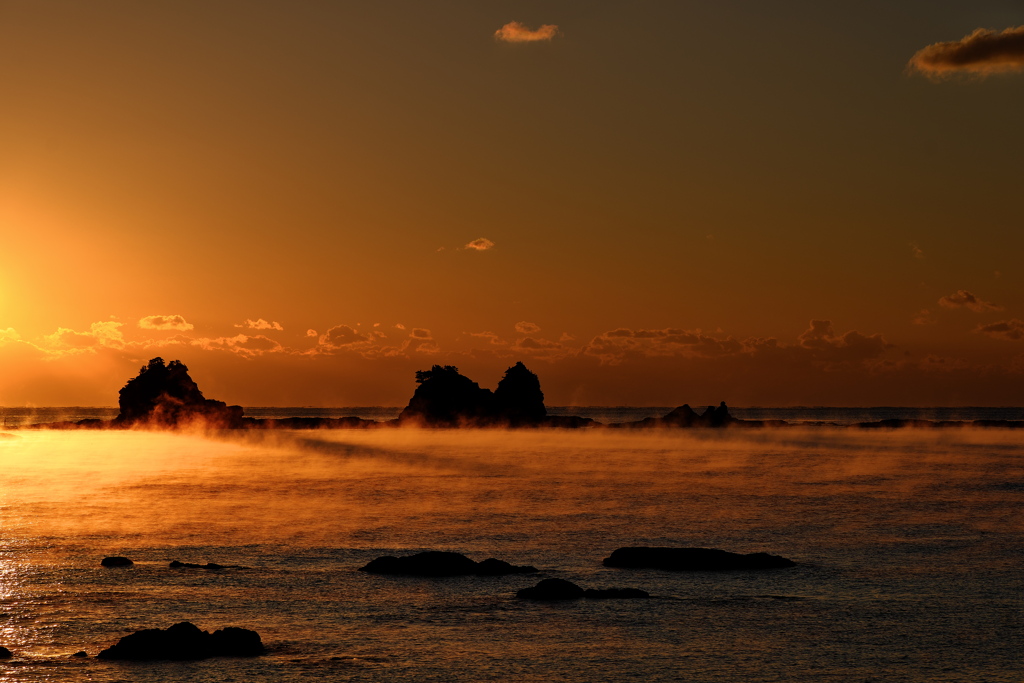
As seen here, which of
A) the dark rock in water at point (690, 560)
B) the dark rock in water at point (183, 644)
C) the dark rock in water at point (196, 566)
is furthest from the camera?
the dark rock in water at point (690, 560)

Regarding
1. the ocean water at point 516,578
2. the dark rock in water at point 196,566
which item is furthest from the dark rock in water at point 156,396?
the dark rock in water at point 196,566

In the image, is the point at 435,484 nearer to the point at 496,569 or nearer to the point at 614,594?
the point at 496,569

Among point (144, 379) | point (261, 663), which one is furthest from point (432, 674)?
point (144, 379)

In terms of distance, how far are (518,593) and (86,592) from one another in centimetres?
1374

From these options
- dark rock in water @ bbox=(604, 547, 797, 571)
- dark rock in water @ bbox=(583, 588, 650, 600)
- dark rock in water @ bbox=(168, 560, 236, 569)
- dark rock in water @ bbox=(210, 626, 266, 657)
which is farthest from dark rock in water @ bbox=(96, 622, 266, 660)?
dark rock in water @ bbox=(604, 547, 797, 571)

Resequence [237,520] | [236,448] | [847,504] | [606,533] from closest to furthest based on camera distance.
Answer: [606,533], [237,520], [847,504], [236,448]

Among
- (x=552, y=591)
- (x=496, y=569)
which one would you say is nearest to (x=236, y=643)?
(x=552, y=591)

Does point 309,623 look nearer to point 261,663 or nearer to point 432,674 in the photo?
point 261,663

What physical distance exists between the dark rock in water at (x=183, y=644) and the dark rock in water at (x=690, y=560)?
17.7 metres

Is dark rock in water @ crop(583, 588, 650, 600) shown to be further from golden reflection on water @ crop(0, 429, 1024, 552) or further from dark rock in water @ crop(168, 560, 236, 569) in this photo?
golden reflection on water @ crop(0, 429, 1024, 552)

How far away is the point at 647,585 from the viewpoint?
109ft

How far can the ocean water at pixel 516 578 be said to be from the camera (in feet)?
75.2

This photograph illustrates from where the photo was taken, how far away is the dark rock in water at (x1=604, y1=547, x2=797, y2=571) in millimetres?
36750

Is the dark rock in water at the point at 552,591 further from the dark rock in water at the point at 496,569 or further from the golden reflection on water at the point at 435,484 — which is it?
the golden reflection on water at the point at 435,484
